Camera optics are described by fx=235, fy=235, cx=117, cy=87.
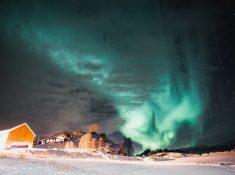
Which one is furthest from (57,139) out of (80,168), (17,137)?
(80,168)

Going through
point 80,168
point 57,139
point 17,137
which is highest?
point 57,139

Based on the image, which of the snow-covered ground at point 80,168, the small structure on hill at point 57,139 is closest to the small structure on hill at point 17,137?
the small structure on hill at point 57,139

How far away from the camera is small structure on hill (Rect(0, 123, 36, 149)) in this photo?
137 feet

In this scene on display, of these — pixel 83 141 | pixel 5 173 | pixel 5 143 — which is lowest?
pixel 5 173

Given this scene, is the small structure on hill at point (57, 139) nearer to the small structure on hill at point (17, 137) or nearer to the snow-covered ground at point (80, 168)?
the small structure on hill at point (17, 137)

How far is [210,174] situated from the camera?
17031 mm

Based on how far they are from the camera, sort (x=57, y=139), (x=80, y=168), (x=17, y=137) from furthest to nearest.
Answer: (x=57, y=139) < (x=17, y=137) < (x=80, y=168)

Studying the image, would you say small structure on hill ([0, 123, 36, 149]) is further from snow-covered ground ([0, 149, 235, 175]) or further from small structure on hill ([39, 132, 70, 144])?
snow-covered ground ([0, 149, 235, 175])

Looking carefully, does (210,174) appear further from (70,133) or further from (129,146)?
(129,146)

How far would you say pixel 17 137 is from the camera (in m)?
43.5

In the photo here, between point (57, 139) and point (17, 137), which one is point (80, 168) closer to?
point (17, 137)

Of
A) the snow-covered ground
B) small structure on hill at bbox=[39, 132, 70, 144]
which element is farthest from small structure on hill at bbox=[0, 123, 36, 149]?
the snow-covered ground

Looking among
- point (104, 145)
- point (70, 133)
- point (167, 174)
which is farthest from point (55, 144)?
point (167, 174)

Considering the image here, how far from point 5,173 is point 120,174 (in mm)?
6650
